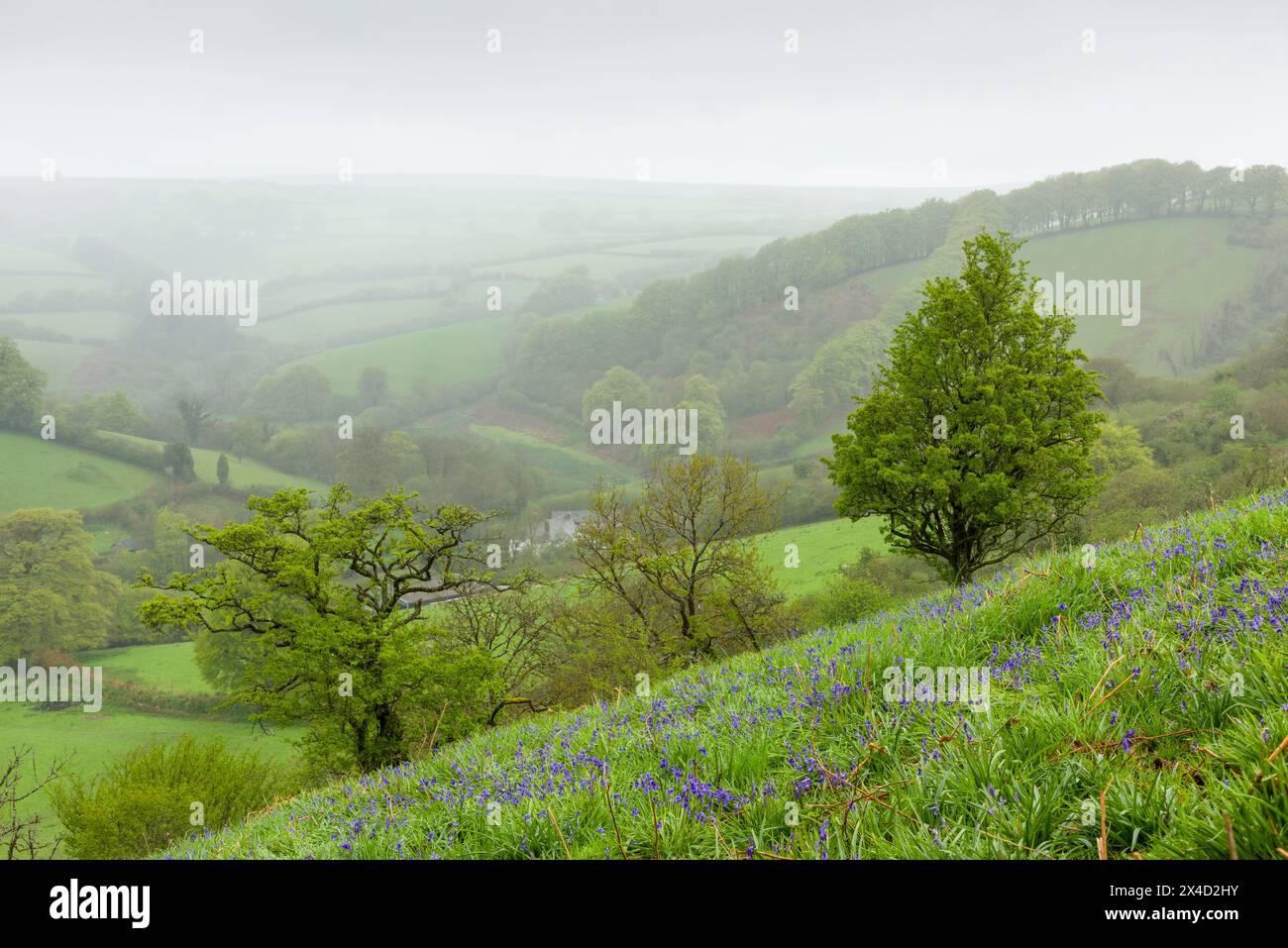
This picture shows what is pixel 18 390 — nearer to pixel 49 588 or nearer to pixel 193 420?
pixel 193 420

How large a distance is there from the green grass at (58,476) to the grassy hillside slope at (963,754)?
148515mm

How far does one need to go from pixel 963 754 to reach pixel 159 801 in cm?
3487

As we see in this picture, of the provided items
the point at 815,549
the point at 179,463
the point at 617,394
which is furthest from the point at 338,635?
the point at 617,394

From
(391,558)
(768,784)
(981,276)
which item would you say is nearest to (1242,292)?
(981,276)

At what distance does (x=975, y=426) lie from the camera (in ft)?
77.0

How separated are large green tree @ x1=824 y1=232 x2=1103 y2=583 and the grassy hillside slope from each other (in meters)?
16.2

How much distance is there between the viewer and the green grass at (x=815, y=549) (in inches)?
2431

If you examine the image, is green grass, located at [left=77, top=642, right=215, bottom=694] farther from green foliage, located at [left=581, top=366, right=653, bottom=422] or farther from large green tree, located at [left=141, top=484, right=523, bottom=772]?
green foliage, located at [left=581, top=366, right=653, bottom=422]

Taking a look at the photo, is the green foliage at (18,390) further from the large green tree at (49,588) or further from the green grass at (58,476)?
the large green tree at (49,588)
